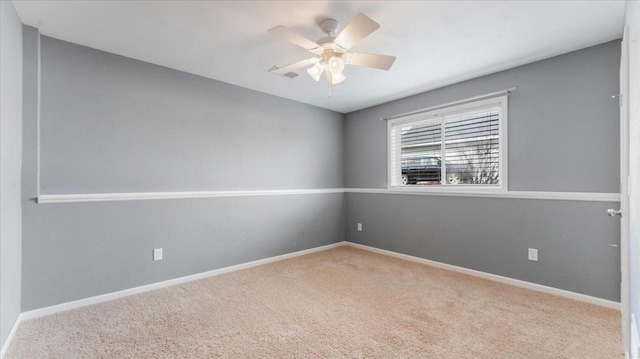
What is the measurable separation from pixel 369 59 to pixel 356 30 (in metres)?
0.39

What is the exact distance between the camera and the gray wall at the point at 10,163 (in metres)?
1.81

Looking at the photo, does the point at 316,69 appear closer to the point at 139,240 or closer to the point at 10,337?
the point at 139,240

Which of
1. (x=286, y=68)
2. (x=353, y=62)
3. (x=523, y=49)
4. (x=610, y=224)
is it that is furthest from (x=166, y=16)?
(x=610, y=224)

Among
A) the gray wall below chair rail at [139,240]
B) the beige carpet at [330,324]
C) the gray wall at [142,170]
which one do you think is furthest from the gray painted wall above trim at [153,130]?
the beige carpet at [330,324]

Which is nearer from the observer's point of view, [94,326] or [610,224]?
[94,326]

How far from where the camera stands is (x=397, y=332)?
82.3 inches

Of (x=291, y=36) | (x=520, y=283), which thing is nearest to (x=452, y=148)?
(x=520, y=283)

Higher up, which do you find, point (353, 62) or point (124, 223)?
point (353, 62)

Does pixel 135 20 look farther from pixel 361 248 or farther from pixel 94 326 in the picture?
pixel 361 248

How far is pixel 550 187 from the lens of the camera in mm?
2791

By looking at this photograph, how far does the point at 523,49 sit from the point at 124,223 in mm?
4057

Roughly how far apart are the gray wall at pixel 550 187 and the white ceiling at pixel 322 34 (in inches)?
10.1

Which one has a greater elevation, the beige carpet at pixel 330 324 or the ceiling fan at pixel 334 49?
the ceiling fan at pixel 334 49

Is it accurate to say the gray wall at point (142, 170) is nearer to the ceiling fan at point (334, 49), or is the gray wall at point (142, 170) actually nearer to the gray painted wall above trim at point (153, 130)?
the gray painted wall above trim at point (153, 130)
